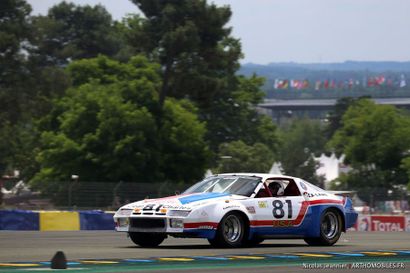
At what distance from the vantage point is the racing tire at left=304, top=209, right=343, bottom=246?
63.5ft

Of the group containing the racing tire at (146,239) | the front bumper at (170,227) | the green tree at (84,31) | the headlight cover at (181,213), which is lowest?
the racing tire at (146,239)

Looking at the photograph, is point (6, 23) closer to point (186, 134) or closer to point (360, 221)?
point (186, 134)

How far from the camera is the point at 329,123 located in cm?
17388

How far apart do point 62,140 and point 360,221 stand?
2800 centimetres

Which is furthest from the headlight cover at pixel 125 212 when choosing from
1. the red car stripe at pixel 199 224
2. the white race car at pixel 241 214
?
the red car stripe at pixel 199 224

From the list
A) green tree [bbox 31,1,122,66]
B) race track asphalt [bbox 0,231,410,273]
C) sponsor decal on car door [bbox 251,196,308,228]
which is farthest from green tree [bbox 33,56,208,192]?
sponsor decal on car door [bbox 251,196,308,228]

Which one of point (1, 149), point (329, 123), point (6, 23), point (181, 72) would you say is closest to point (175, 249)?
point (6, 23)

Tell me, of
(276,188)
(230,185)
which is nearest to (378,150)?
(276,188)

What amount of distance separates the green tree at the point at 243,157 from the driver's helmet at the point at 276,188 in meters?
65.4

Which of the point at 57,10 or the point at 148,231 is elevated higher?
the point at 57,10

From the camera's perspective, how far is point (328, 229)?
64.3 ft

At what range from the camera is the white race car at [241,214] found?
17.6 m

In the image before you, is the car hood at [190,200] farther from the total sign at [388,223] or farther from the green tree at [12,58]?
the green tree at [12,58]

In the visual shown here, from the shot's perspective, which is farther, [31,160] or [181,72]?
[31,160]
